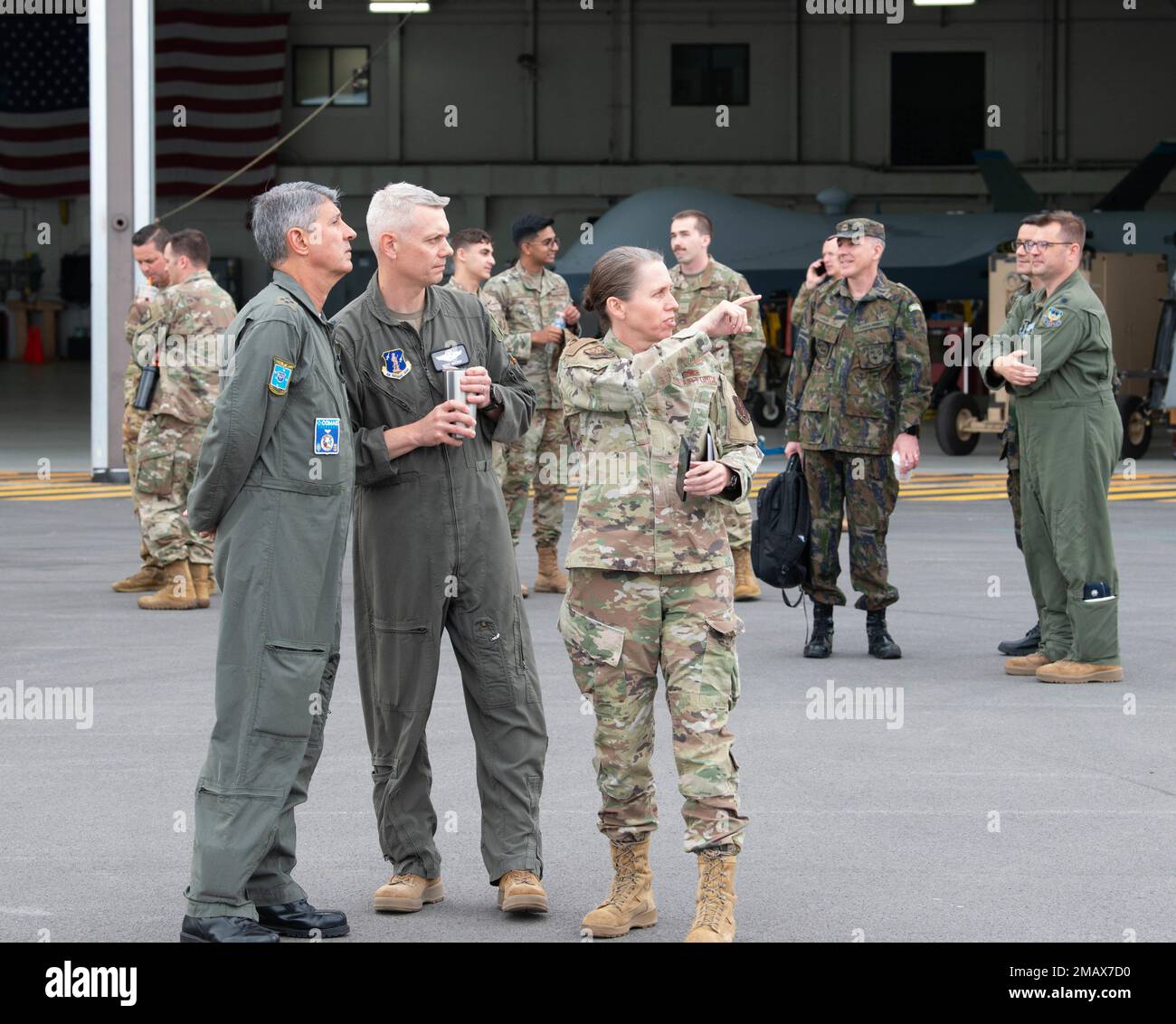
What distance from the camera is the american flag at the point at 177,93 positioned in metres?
39.5

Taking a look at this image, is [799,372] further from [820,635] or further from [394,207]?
[394,207]

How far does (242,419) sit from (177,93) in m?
36.9

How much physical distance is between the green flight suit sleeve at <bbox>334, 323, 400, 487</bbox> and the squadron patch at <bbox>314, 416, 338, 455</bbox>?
0.26m

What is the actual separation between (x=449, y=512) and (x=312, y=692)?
2.42 feet

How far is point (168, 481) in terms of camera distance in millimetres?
10820

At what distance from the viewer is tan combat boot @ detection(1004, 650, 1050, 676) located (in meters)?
8.96

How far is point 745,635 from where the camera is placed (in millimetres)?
10000

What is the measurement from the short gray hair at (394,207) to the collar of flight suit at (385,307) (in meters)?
0.15

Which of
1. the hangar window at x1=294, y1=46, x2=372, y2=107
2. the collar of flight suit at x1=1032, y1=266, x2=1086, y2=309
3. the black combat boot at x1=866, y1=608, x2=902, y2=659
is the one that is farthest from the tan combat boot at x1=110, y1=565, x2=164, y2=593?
the hangar window at x1=294, y1=46, x2=372, y2=107

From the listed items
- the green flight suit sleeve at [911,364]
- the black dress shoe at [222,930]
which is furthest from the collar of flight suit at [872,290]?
the black dress shoe at [222,930]

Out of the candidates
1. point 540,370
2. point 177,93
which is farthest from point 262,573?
point 177,93

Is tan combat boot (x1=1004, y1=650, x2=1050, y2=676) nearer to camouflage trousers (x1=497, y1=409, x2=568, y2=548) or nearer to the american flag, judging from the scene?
camouflage trousers (x1=497, y1=409, x2=568, y2=548)

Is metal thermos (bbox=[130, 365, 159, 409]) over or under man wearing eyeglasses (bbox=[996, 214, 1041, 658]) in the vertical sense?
over

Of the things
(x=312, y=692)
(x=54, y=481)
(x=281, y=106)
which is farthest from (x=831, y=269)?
(x=281, y=106)
